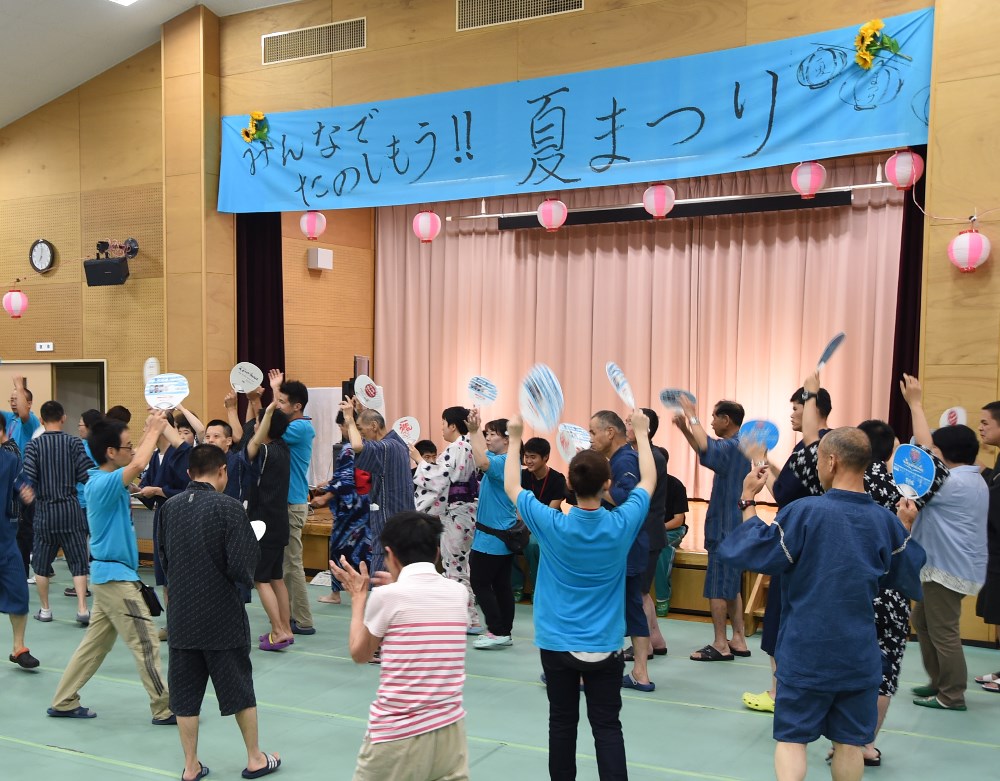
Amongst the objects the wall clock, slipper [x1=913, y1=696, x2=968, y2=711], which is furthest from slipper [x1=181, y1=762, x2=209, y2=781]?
the wall clock

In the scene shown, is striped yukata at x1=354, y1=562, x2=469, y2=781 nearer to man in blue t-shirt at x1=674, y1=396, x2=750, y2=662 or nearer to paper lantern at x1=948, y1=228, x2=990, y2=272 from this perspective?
man in blue t-shirt at x1=674, y1=396, x2=750, y2=662

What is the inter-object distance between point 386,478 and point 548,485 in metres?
1.06

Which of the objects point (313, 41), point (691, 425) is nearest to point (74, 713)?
point (691, 425)

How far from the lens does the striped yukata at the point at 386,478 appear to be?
572cm

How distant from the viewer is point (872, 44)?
19.2 feet

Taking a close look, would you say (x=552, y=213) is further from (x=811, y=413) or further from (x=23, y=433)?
(x=23, y=433)

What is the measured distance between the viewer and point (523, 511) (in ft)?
10.5

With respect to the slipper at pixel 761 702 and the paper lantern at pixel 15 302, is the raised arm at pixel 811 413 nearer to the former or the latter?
the slipper at pixel 761 702

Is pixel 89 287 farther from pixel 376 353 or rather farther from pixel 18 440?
pixel 376 353

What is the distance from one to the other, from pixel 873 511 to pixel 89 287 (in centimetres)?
832

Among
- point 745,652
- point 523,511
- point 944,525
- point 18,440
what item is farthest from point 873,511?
point 18,440

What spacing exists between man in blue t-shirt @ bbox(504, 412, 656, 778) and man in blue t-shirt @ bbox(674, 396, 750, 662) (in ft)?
6.68

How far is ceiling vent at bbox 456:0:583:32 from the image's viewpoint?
7.13 m

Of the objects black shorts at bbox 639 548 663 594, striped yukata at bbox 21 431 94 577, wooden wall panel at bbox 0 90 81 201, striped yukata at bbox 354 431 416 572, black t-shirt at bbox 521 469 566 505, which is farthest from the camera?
wooden wall panel at bbox 0 90 81 201
